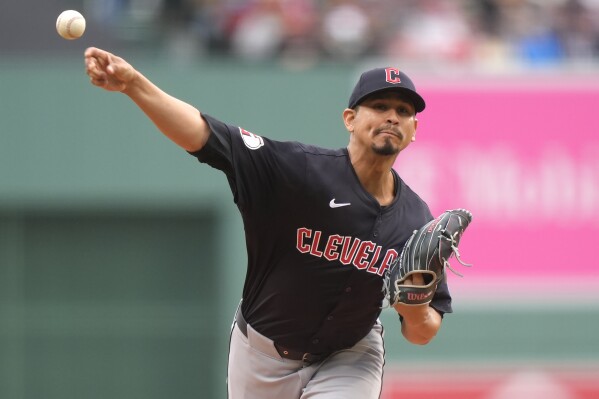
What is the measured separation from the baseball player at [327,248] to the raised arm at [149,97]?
28cm

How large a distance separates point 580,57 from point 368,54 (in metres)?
2.12

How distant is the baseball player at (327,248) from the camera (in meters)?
4.85

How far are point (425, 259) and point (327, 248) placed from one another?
19.4 inches

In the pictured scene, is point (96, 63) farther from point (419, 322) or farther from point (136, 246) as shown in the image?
point (136, 246)

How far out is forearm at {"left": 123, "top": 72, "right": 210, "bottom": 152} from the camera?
4.20 m

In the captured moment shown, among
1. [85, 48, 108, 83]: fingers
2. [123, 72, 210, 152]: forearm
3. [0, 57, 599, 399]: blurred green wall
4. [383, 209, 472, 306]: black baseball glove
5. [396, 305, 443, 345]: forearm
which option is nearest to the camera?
[85, 48, 108, 83]: fingers

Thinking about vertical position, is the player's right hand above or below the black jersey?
above

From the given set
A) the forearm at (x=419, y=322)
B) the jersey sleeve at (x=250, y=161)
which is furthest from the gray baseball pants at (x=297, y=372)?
the jersey sleeve at (x=250, y=161)

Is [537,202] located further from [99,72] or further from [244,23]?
[99,72]

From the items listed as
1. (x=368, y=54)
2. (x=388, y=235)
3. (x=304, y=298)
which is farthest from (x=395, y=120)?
(x=368, y=54)

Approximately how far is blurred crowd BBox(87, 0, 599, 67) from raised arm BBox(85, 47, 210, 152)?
6.54 meters

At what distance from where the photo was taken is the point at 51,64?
35.5 feet

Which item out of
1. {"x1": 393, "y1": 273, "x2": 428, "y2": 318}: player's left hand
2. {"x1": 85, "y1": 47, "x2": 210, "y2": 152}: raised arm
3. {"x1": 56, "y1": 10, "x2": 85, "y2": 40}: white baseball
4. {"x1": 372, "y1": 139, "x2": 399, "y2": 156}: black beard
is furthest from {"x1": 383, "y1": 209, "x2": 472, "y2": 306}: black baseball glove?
{"x1": 56, "y1": 10, "x2": 85, "y2": 40}: white baseball

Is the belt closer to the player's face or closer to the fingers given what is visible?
the player's face
